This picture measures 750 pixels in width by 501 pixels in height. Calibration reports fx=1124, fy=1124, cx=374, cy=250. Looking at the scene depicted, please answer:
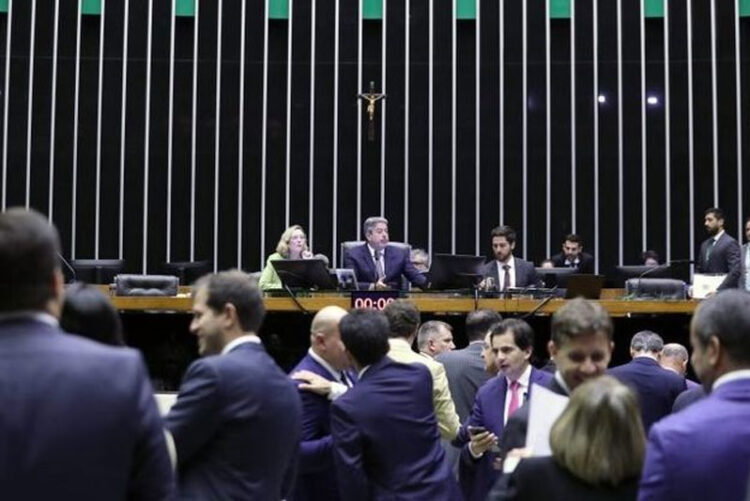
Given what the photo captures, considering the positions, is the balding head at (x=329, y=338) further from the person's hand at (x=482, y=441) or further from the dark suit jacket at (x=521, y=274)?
the dark suit jacket at (x=521, y=274)

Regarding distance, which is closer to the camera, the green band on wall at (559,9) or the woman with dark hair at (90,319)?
the woman with dark hair at (90,319)

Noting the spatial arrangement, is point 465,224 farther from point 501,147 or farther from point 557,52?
point 557,52

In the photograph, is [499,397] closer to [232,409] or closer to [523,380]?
[523,380]

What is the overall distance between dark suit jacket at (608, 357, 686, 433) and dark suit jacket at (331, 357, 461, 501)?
1502 mm

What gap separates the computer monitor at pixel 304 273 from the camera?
8.48 metres

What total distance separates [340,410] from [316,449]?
28 cm

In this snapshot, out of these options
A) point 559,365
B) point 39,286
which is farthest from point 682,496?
point 39,286

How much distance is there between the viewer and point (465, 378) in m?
5.60

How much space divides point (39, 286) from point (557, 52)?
12809 mm

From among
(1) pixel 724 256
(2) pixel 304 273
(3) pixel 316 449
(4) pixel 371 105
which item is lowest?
(3) pixel 316 449

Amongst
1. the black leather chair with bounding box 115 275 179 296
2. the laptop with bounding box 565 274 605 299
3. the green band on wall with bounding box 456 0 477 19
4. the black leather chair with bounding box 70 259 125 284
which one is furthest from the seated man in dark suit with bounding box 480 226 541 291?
the green band on wall with bounding box 456 0 477 19

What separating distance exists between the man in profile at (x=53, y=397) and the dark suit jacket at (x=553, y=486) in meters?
0.81

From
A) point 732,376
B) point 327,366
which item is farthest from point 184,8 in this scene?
point 732,376

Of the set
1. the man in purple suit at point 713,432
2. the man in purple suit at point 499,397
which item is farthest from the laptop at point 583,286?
the man in purple suit at point 713,432
